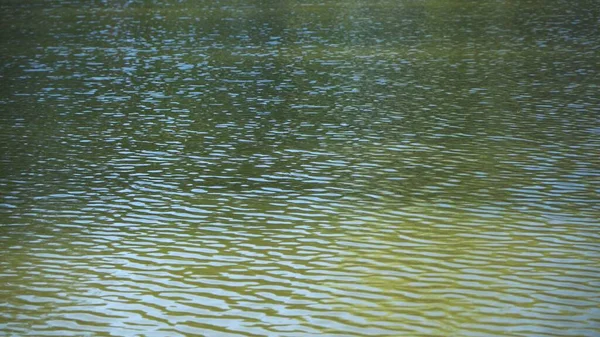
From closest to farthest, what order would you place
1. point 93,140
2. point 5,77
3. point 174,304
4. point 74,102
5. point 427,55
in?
point 174,304, point 93,140, point 74,102, point 5,77, point 427,55

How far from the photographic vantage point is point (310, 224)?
12555 millimetres

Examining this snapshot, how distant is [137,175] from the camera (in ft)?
49.9

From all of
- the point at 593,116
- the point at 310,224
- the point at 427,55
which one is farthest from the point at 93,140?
the point at 427,55

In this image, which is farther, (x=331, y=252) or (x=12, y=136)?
(x=12, y=136)

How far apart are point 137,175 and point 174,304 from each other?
17.5ft

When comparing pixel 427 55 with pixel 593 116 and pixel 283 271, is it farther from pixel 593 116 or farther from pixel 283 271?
pixel 283 271

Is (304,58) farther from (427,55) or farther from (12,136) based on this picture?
(12,136)

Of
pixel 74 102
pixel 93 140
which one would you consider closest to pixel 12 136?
pixel 93 140

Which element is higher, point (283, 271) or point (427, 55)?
point (283, 271)

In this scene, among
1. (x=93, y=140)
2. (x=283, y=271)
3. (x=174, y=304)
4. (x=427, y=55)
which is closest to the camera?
(x=174, y=304)

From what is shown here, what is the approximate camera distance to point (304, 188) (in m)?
14.2

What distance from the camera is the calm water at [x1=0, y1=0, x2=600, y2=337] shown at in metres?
10.0

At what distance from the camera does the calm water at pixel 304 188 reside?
10.0 m

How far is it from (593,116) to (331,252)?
851 centimetres
